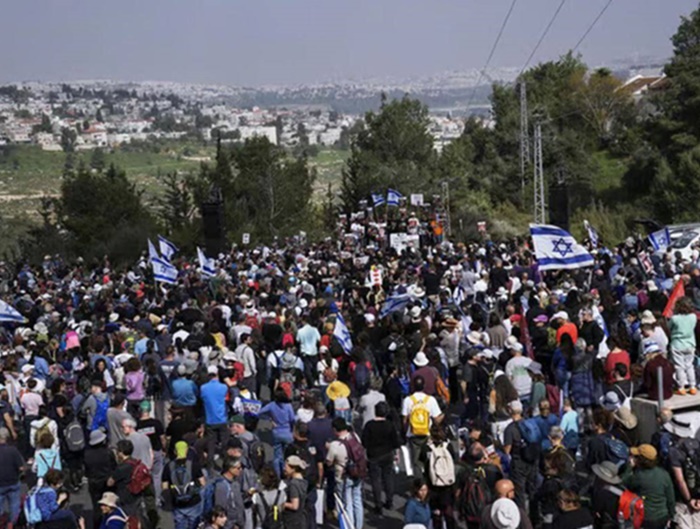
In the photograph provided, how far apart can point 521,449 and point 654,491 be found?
5.73ft

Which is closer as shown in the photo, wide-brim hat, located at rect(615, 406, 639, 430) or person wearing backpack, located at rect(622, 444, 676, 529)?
person wearing backpack, located at rect(622, 444, 676, 529)

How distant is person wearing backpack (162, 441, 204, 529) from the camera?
8.02 meters

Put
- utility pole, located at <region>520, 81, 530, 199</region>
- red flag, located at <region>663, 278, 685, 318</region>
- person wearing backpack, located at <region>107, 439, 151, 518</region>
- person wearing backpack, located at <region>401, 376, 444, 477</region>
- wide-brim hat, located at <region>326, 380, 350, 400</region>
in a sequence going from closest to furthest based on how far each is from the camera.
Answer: person wearing backpack, located at <region>107, 439, 151, 518</region>, person wearing backpack, located at <region>401, 376, 444, 477</region>, wide-brim hat, located at <region>326, 380, 350, 400</region>, red flag, located at <region>663, 278, 685, 318</region>, utility pole, located at <region>520, 81, 530, 199</region>

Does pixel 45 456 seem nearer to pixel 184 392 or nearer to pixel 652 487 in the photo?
pixel 184 392

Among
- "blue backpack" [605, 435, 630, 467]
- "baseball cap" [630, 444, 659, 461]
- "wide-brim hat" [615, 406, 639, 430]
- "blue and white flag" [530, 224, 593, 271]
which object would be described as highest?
"blue and white flag" [530, 224, 593, 271]

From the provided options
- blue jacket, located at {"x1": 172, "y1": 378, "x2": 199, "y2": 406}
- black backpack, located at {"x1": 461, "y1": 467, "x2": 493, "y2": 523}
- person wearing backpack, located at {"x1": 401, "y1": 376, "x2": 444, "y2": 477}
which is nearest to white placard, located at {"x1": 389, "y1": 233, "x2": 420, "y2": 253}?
blue jacket, located at {"x1": 172, "y1": 378, "x2": 199, "y2": 406}

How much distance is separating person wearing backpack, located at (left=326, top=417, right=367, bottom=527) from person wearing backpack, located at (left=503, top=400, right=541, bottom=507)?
1408mm

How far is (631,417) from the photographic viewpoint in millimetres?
8414

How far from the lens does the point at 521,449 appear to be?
28.7 feet

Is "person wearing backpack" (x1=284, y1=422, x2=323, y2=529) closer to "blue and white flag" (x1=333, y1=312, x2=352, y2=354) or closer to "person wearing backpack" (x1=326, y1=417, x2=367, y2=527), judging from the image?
"person wearing backpack" (x1=326, y1=417, x2=367, y2=527)

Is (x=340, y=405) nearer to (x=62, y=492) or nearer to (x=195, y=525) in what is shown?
(x=195, y=525)

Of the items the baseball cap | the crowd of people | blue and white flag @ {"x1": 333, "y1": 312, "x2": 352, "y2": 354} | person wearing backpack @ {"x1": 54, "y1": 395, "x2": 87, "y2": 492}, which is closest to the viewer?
the baseball cap

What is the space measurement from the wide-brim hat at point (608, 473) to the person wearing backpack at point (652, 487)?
0.34ft

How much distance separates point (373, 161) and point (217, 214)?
97.9 ft
